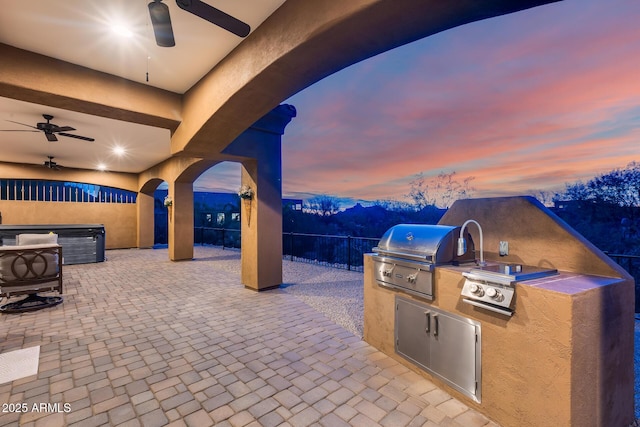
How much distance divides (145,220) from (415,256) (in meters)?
13.4

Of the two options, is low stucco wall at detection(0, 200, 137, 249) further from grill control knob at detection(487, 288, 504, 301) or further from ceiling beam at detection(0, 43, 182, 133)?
grill control knob at detection(487, 288, 504, 301)

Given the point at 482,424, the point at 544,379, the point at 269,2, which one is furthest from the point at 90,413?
the point at 269,2

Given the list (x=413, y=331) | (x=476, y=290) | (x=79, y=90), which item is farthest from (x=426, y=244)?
(x=79, y=90)

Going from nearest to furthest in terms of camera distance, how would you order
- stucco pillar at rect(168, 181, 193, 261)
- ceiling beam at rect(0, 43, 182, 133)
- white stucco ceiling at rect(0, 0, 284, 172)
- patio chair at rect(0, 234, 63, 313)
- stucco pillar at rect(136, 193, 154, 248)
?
white stucco ceiling at rect(0, 0, 284, 172) < ceiling beam at rect(0, 43, 182, 133) < patio chair at rect(0, 234, 63, 313) < stucco pillar at rect(168, 181, 193, 261) < stucco pillar at rect(136, 193, 154, 248)

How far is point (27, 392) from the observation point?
7.34 feet

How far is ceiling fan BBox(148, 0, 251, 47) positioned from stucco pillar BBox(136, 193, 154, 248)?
39.9 ft

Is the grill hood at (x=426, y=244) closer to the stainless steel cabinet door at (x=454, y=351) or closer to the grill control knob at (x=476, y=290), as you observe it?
the grill control knob at (x=476, y=290)

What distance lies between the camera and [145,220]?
40.7ft

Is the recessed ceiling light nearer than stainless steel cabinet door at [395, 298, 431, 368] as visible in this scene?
No

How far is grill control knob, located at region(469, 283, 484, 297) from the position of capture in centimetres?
192

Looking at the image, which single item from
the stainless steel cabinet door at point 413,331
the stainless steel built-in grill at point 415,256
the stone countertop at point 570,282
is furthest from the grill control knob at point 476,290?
the stainless steel cabinet door at point 413,331

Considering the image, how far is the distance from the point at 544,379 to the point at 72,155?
12118 millimetres

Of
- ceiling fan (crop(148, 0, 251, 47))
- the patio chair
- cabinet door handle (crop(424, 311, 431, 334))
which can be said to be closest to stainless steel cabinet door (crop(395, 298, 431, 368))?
cabinet door handle (crop(424, 311, 431, 334))

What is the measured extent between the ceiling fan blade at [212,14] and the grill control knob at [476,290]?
2.68 metres
